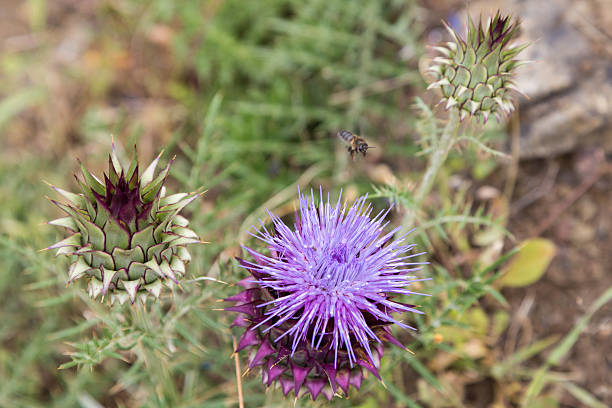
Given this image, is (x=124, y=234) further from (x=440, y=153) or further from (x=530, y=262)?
(x=530, y=262)

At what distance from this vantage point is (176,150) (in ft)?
15.2

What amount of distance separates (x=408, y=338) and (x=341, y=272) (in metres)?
1.40

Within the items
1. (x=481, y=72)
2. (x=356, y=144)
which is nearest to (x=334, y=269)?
(x=356, y=144)

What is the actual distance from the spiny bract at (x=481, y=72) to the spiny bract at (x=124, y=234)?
1306 millimetres

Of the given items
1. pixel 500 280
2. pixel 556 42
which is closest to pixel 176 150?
pixel 500 280

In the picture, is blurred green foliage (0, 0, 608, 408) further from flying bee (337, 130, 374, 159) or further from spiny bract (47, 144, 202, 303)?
spiny bract (47, 144, 202, 303)

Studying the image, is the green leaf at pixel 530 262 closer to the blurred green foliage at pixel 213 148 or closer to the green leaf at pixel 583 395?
the blurred green foliage at pixel 213 148

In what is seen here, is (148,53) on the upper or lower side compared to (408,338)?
upper

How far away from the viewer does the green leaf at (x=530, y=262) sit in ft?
11.8

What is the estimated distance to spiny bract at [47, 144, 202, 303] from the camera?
2064 millimetres

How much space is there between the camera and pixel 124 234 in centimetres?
212

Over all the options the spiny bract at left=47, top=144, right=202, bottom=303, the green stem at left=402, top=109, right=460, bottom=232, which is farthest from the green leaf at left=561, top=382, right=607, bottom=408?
the spiny bract at left=47, top=144, right=202, bottom=303

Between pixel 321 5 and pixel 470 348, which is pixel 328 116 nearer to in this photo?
pixel 321 5

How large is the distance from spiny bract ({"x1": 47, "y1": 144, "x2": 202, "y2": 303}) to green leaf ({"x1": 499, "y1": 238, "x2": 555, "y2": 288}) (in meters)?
2.38
